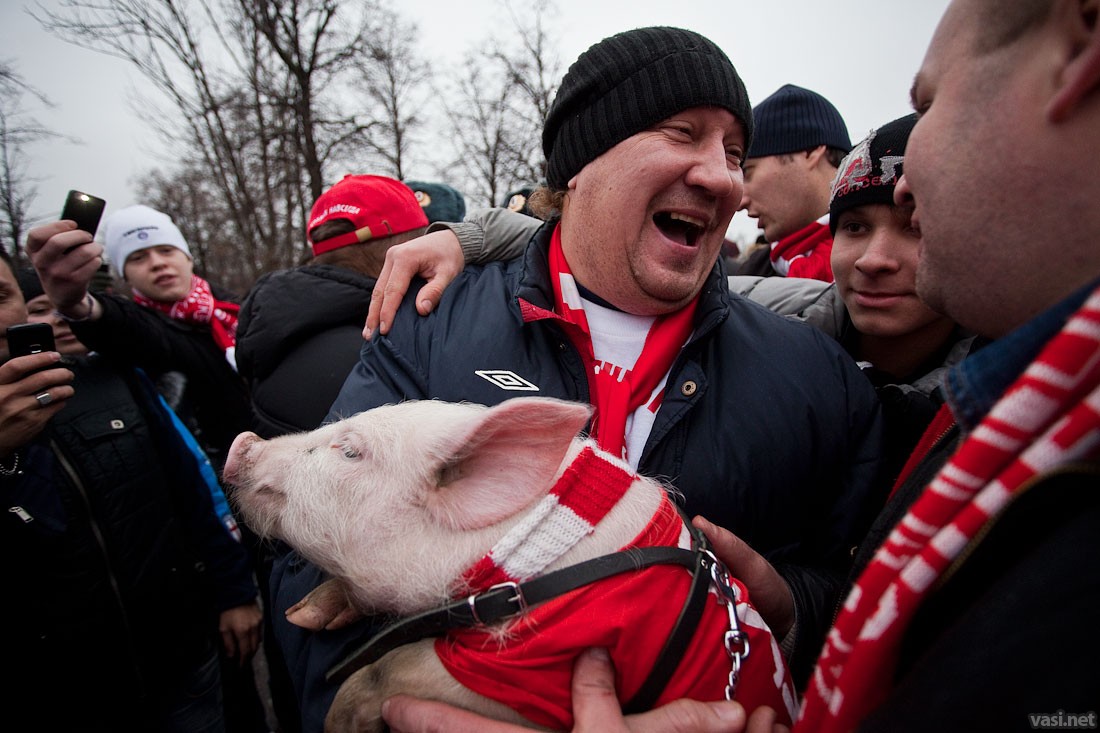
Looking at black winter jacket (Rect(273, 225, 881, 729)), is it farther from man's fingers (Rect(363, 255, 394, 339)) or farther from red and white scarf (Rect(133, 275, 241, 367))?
red and white scarf (Rect(133, 275, 241, 367))

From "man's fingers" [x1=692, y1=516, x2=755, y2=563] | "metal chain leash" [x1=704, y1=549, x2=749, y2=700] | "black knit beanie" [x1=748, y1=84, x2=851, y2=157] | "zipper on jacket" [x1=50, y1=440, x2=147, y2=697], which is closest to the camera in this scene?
"metal chain leash" [x1=704, y1=549, x2=749, y2=700]

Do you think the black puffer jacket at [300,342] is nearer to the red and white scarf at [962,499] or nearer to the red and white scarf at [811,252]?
the red and white scarf at [962,499]

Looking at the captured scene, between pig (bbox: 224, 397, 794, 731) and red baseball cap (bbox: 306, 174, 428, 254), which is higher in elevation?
red baseball cap (bbox: 306, 174, 428, 254)

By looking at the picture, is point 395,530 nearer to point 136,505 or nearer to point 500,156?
point 136,505

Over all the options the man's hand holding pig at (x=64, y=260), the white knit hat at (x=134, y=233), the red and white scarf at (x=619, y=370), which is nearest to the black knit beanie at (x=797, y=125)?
the red and white scarf at (x=619, y=370)

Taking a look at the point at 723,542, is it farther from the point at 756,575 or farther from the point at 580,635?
the point at 580,635

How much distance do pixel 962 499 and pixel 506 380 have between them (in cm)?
129

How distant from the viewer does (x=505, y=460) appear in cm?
147

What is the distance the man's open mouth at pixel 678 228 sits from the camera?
1.99 meters

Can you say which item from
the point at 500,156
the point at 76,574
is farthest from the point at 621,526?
the point at 500,156

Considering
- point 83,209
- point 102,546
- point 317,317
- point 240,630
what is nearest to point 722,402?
point 317,317

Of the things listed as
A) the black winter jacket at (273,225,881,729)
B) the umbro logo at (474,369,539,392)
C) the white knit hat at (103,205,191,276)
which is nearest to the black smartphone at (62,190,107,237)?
the black winter jacket at (273,225,881,729)

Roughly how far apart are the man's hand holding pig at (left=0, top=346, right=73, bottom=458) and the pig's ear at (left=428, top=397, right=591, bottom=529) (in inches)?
71.9

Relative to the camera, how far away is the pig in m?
1.25
